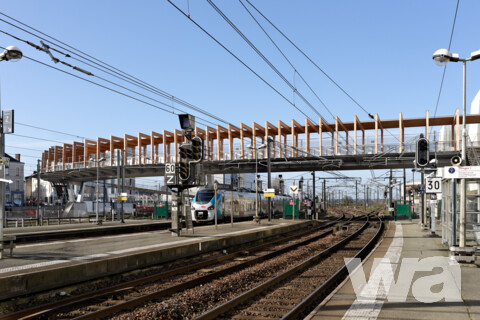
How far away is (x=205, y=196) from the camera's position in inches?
1453

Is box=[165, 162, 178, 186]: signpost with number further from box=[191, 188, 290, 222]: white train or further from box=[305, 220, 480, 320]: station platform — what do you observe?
box=[191, 188, 290, 222]: white train

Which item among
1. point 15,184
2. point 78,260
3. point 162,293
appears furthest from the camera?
point 15,184

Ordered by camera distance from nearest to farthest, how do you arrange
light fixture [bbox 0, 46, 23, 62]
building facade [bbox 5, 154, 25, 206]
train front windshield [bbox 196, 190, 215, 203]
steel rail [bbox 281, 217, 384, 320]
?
steel rail [bbox 281, 217, 384, 320] → light fixture [bbox 0, 46, 23, 62] → train front windshield [bbox 196, 190, 215, 203] → building facade [bbox 5, 154, 25, 206]

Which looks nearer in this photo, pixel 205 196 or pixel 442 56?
pixel 442 56

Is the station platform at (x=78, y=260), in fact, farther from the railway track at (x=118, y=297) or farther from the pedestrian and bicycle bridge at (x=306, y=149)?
the pedestrian and bicycle bridge at (x=306, y=149)

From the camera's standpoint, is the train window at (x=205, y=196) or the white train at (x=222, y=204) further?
the train window at (x=205, y=196)

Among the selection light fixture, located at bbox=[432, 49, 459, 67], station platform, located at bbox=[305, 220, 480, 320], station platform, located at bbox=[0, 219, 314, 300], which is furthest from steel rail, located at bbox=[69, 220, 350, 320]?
light fixture, located at bbox=[432, 49, 459, 67]

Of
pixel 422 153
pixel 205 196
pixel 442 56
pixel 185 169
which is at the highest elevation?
pixel 442 56

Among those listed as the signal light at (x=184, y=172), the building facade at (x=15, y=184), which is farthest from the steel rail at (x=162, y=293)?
the building facade at (x=15, y=184)

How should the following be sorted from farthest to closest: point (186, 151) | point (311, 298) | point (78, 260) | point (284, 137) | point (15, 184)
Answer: point (15, 184) → point (284, 137) → point (186, 151) → point (78, 260) → point (311, 298)

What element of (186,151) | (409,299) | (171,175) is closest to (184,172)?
(171,175)

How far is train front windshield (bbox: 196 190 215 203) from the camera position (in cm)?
3663

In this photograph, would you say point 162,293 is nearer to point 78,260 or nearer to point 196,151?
point 78,260

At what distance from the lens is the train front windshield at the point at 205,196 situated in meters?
36.6
